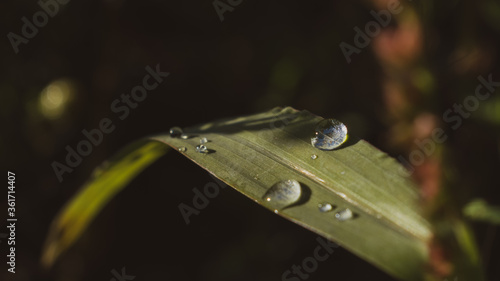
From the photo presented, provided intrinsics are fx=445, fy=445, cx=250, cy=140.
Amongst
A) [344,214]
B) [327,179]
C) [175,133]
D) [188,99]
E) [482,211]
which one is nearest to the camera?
[344,214]

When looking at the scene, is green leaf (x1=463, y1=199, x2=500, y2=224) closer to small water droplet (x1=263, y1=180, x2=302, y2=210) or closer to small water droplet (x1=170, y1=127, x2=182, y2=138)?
small water droplet (x1=263, y1=180, x2=302, y2=210)

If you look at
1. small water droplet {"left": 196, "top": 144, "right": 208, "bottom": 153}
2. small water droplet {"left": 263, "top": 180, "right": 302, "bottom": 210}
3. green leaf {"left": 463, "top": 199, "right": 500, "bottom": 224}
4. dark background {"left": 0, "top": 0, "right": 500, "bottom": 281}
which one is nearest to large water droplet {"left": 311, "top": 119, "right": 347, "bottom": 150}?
small water droplet {"left": 263, "top": 180, "right": 302, "bottom": 210}

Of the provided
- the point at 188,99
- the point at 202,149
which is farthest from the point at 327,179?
the point at 188,99

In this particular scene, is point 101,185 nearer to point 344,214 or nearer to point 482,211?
point 344,214

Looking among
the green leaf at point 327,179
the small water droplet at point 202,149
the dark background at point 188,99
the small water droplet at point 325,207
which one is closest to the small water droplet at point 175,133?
the green leaf at point 327,179

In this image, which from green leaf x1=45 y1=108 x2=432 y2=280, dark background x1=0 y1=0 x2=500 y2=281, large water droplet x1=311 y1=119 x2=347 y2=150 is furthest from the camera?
dark background x1=0 y1=0 x2=500 y2=281

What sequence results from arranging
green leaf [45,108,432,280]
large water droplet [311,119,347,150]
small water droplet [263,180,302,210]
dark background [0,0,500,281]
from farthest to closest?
dark background [0,0,500,281], large water droplet [311,119,347,150], small water droplet [263,180,302,210], green leaf [45,108,432,280]

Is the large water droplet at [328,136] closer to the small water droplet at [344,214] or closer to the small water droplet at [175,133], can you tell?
the small water droplet at [344,214]
